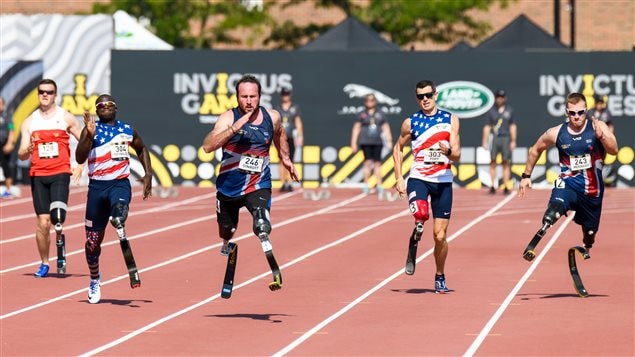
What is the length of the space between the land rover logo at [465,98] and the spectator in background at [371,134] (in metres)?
3.61

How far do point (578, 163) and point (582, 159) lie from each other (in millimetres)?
59

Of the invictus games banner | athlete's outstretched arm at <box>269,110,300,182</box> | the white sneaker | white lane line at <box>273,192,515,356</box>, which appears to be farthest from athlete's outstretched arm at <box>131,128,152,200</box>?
the invictus games banner

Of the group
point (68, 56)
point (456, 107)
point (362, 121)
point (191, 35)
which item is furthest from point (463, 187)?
point (191, 35)

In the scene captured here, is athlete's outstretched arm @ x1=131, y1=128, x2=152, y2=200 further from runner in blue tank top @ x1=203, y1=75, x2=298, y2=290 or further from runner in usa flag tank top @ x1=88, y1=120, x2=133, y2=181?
runner in blue tank top @ x1=203, y1=75, x2=298, y2=290

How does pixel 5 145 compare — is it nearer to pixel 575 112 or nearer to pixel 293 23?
pixel 575 112

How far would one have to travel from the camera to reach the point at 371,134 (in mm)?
29859

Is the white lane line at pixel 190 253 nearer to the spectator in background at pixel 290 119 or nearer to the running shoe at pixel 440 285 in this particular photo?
the spectator in background at pixel 290 119

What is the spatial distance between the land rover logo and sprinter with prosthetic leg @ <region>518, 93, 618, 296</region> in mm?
17951

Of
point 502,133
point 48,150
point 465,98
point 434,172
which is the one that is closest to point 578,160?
point 434,172

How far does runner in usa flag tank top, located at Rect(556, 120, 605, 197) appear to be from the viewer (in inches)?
592

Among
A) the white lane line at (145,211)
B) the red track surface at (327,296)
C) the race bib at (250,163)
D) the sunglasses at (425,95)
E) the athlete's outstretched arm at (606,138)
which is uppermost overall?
the sunglasses at (425,95)

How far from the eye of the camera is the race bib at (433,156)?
1563cm

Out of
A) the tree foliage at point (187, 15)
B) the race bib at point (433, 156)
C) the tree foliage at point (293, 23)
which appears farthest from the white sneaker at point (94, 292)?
the tree foliage at point (187, 15)

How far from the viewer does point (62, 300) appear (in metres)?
14.9
